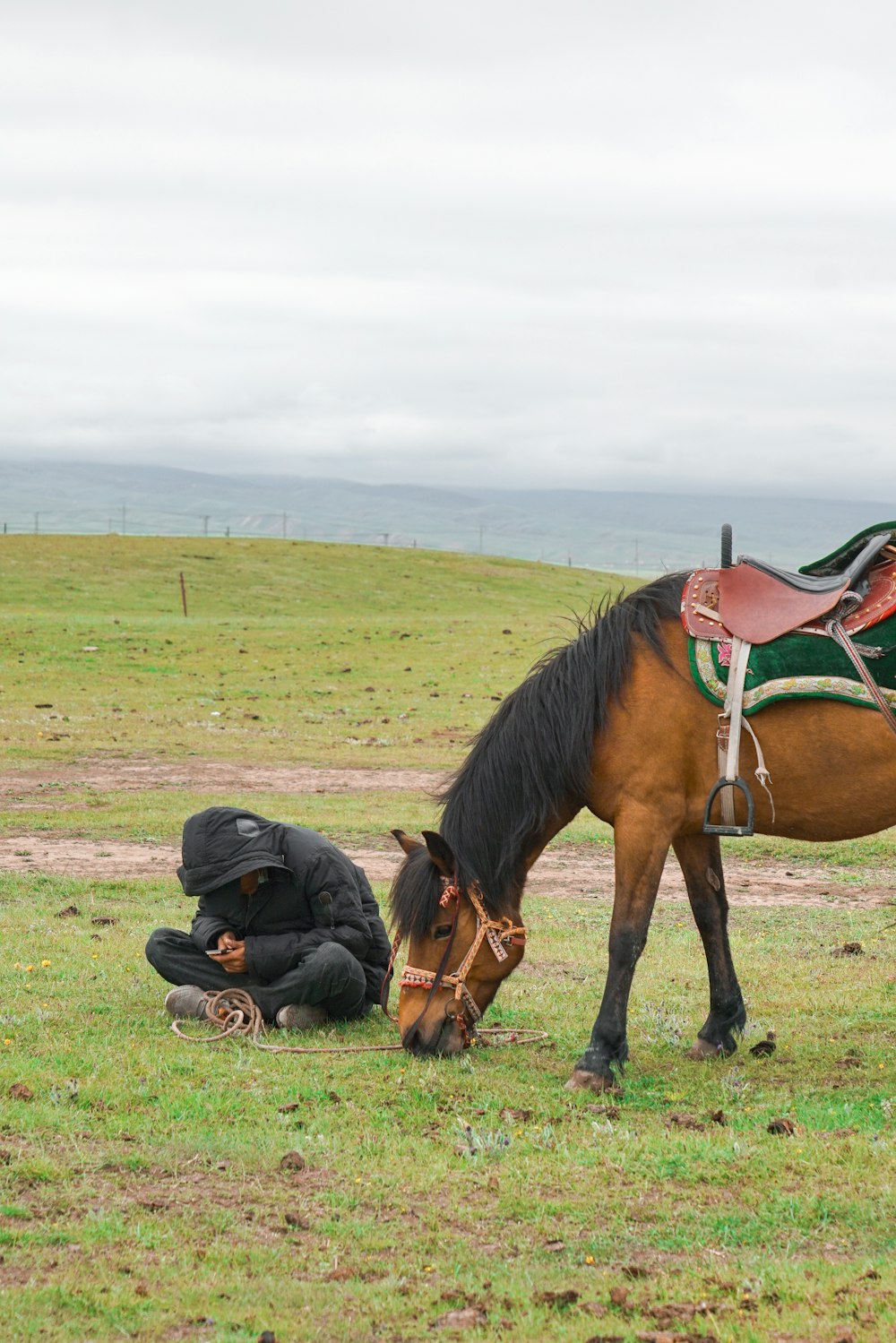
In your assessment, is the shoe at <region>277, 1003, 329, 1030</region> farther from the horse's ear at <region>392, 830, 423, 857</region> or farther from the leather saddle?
the leather saddle

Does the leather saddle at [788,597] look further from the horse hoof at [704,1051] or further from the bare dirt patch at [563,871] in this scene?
the bare dirt patch at [563,871]

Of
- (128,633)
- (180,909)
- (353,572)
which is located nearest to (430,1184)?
(180,909)

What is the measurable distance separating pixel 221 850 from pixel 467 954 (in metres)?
1.55

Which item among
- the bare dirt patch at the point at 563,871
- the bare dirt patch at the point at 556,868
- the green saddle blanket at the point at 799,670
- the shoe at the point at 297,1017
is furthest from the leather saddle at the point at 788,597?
the bare dirt patch at the point at 563,871

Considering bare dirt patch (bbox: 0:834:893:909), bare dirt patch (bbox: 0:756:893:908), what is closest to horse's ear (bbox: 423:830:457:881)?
bare dirt patch (bbox: 0:756:893:908)

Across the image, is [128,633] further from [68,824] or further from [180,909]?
[180,909]

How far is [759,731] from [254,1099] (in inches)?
119

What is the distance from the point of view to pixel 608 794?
6891mm

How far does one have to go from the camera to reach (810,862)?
46.4 ft

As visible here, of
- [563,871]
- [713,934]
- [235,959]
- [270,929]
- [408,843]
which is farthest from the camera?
[563,871]

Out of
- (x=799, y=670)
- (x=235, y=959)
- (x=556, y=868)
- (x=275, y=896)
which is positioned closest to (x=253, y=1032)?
(x=235, y=959)

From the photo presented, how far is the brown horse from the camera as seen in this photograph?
668cm

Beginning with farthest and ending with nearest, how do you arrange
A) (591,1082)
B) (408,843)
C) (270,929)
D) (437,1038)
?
(270,929), (408,843), (437,1038), (591,1082)

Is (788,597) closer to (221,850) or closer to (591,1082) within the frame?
(591,1082)
